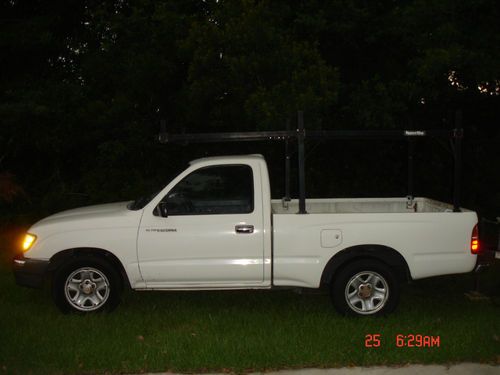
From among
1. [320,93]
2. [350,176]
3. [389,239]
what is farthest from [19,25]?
[389,239]

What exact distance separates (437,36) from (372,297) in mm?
7698

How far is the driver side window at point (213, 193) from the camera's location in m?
6.90

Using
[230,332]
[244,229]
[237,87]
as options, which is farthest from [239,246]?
[237,87]

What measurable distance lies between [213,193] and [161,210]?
2.04ft

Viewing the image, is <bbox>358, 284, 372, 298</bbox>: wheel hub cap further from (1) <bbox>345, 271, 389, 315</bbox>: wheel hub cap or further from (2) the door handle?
(2) the door handle

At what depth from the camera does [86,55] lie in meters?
17.0

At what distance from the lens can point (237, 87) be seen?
13.3 meters

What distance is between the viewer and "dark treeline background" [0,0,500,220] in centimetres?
1262

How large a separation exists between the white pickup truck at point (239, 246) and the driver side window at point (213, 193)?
11 mm

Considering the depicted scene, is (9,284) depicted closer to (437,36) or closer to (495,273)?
(495,273)

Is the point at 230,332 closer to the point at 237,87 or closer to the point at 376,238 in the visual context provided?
the point at 376,238

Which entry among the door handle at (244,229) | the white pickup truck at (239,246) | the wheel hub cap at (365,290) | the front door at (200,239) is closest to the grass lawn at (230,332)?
the wheel hub cap at (365,290)

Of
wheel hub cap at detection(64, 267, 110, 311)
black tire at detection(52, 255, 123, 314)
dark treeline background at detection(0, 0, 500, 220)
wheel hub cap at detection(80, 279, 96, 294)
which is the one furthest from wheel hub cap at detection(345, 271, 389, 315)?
dark treeline background at detection(0, 0, 500, 220)
